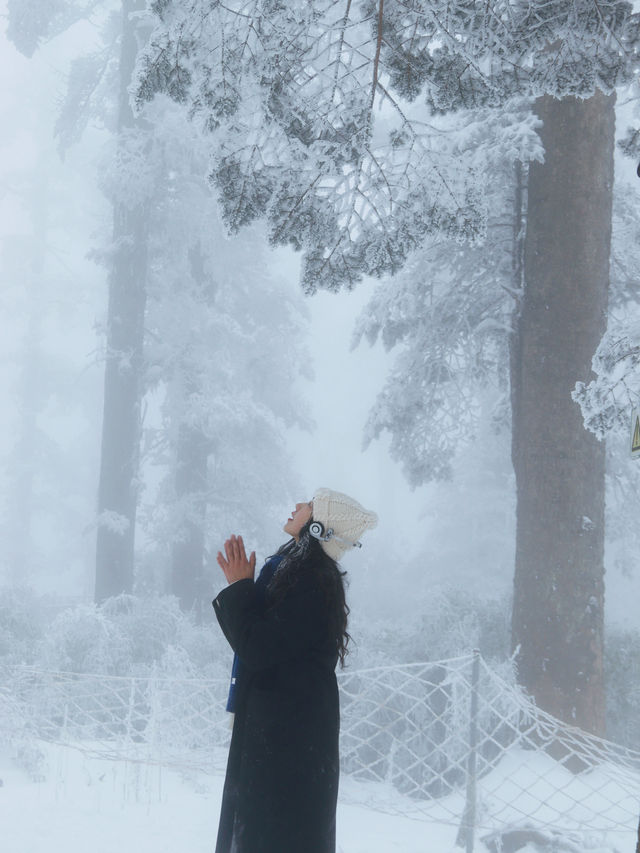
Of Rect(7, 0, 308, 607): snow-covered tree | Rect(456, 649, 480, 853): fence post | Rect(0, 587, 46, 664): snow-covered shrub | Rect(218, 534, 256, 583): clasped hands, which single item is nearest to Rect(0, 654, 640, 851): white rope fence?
Rect(456, 649, 480, 853): fence post

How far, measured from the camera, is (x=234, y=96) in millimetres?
4398

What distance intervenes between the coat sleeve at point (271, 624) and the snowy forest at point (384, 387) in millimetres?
1539

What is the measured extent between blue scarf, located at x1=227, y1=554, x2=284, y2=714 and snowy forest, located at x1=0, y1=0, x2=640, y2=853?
1569mm

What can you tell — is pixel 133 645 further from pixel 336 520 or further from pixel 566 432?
pixel 336 520

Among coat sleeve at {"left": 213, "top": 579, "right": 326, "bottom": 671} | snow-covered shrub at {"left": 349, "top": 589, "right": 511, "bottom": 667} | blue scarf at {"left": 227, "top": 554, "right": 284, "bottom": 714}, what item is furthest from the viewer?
snow-covered shrub at {"left": 349, "top": 589, "right": 511, "bottom": 667}

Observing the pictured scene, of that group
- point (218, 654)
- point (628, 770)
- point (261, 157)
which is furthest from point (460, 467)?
point (261, 157)

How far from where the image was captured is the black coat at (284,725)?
302 centimetres

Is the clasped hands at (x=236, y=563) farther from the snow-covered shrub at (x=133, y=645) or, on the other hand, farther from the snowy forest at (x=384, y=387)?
the snow-covered shrub at (x=133, y=645)

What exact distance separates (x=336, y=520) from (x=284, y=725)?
76cm

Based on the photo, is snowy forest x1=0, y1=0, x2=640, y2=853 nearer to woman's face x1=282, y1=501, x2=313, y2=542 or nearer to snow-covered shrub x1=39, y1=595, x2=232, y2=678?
snow-covered shrub x1=39, y1=595, x2=232, y2=678

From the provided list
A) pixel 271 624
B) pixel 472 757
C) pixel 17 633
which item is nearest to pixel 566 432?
pixel 472 757

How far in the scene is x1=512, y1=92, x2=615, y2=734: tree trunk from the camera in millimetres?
7531

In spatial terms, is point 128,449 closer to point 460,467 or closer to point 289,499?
point 289,499

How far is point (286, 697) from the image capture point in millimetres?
3074
